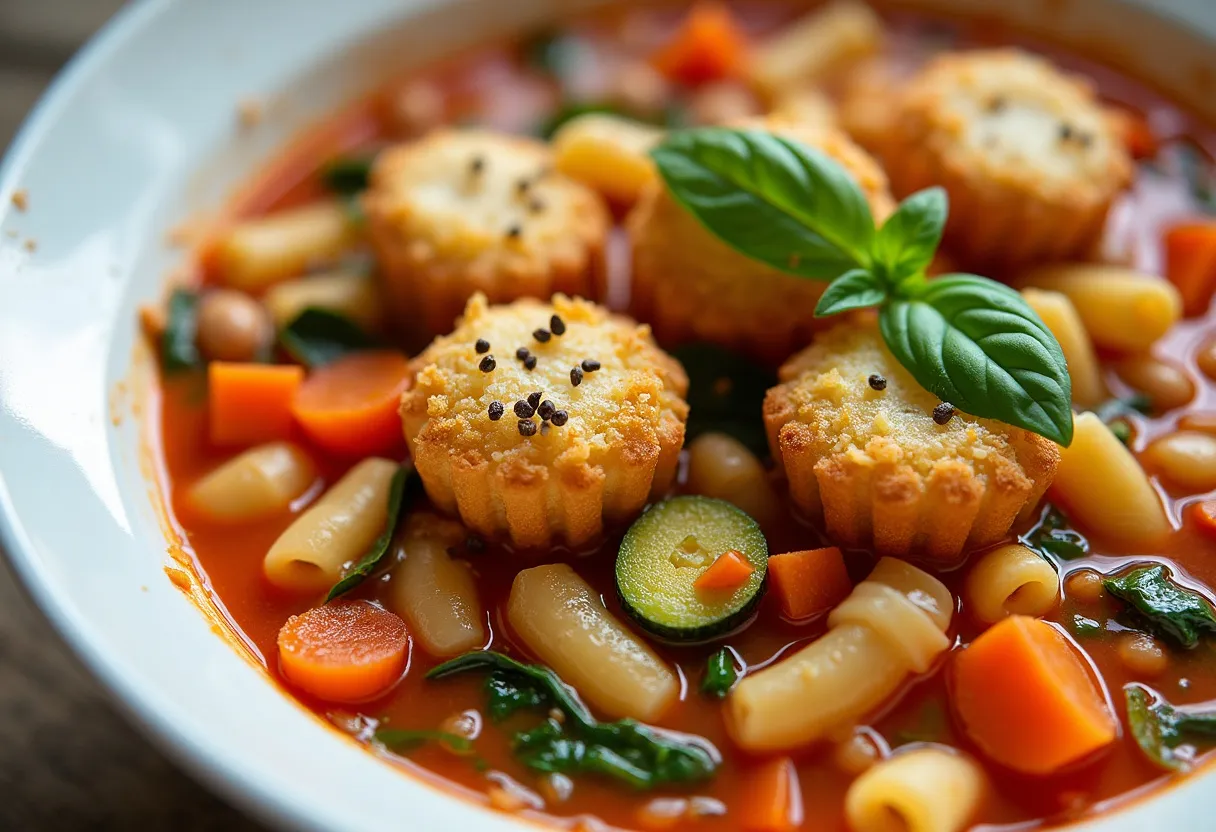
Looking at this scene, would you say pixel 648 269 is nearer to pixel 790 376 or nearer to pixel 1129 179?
pixel 790 376

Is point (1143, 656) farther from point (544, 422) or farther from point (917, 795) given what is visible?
point (544, 422)

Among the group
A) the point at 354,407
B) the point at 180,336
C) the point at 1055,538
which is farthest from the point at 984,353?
the point at 180,336

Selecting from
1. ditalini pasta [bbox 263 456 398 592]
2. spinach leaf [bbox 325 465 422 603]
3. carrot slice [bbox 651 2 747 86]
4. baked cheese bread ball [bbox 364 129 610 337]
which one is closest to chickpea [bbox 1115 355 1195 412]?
baked cheese bread ball [bbox 364 129 610 337]

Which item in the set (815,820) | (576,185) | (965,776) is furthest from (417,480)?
(965,776)

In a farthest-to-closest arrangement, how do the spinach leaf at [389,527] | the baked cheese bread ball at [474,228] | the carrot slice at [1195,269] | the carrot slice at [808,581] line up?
1. the carrot slice at [1195,269]
2. the baked cheese bread ball at [474,228]
3. the spinach leaf at [389,527]
4. the carrot slice at [808,581]


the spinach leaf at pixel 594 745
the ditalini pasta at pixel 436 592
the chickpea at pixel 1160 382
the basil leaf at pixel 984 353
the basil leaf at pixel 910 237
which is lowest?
the spinach leaf at pixel 594 745

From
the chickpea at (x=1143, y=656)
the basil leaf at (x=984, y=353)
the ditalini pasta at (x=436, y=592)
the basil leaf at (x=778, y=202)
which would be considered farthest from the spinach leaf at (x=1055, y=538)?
the ditalini pasta at (x=436, y=592)

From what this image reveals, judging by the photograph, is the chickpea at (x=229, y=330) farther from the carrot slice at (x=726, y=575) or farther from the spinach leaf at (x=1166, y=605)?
the spinach leaf at (x=1166, y=605)

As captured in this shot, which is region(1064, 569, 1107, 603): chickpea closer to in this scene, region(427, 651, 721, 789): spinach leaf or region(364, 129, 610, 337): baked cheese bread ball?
region(427, 651, 721, 789): spinach leaf
